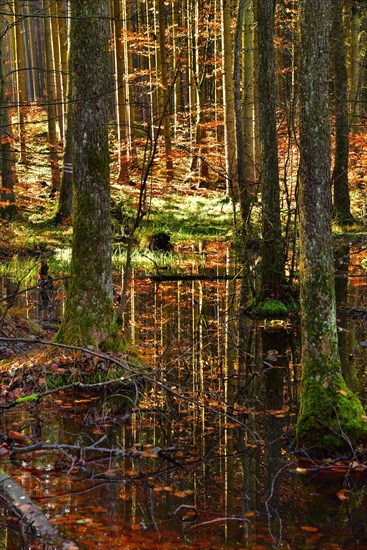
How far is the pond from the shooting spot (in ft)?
15.7

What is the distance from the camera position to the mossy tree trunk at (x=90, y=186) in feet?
27.0

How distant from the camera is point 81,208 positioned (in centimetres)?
836

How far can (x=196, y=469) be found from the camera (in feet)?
19.4

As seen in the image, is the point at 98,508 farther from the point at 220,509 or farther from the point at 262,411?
the point at 262,411

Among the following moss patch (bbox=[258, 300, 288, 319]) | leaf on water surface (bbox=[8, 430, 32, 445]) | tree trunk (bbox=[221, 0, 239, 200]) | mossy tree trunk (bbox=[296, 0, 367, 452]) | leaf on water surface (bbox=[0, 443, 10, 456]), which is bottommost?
moss patch (bbox=[258, 300, 288, 319])

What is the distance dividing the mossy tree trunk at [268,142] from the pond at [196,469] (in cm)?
225

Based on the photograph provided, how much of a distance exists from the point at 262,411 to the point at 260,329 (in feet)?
12.7

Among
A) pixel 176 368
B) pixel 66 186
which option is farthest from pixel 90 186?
pixel 66 186

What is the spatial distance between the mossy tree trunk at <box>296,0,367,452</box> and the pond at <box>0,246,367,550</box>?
0.47 m

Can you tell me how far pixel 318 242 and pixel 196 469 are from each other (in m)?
2.24

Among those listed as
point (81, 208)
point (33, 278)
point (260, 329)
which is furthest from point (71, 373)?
point (33, 278)

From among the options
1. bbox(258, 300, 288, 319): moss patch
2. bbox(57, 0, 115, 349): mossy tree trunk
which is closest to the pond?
bbox(57, 0, 115, 349): mossy tree trunk

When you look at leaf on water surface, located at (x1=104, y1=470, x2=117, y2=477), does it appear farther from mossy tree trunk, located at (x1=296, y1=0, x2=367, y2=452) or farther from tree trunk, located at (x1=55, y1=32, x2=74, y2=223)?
tree trunk, located at (x1=55, y1=32, x2=74, y2=223)

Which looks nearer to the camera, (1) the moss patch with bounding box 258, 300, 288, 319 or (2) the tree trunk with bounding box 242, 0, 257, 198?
(1) the moss patch with bounding box 258, 300, 288, 319
